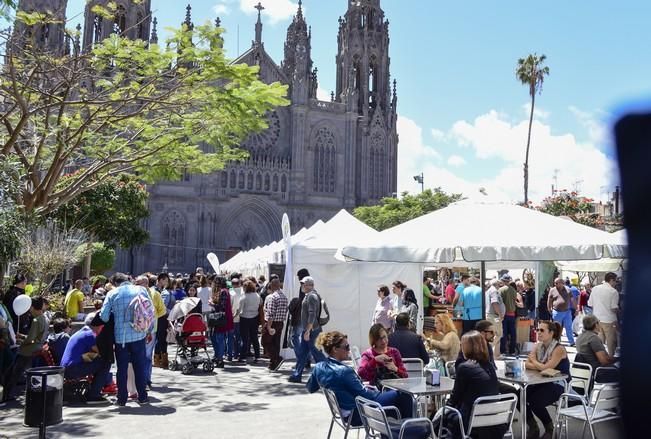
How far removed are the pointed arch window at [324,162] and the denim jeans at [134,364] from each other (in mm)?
41109

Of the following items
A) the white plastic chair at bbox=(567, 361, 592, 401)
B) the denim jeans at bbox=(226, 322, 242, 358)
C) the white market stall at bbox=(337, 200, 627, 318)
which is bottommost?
the denim jeans at bbox=(226, 322, 242, 358)

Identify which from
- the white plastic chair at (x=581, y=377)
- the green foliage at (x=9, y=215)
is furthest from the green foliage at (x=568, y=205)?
the green foliage at (x=9, y=215)

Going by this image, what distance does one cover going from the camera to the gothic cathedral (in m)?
45.0

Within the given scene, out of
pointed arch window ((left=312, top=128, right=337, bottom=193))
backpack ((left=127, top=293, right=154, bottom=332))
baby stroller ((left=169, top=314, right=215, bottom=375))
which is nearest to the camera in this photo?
backpack ((left=127, top=293, right=154, bottom=332))

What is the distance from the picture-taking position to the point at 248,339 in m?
13.4

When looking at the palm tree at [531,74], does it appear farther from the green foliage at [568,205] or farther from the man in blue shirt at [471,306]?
the man in blue shirt at [471,306]

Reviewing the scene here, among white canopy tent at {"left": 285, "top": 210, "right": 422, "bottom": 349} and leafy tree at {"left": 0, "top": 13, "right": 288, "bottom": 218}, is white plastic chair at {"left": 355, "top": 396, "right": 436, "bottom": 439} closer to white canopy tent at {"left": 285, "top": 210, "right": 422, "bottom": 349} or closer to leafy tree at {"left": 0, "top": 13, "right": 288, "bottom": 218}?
leafy tree at {"left": 0, "top": 13, "right": 288, "bottom": 218}

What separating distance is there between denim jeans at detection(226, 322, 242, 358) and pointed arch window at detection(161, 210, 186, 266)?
31535mm

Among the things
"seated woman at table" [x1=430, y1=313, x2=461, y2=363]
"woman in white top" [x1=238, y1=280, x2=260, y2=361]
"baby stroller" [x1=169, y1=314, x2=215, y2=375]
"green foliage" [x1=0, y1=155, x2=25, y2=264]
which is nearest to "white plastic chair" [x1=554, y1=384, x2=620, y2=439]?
"seated woman at table" [x1=430, y1=313, x2=461, y2=363]

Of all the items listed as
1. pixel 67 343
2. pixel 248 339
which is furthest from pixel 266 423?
pixel 248 339

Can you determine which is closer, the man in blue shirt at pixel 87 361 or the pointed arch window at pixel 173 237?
the man in blue shirt at pixel 87 361

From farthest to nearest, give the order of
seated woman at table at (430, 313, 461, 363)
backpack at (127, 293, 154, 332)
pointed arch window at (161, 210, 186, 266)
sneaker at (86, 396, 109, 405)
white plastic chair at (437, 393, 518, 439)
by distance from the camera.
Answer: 1. pointed arch window at (161, 210, 186, 266)
2. sneaker at (86, 396, 109, 405)
3. backpack at (127, 293, 154, 332)
4. seated woman at table at (430, 313, 461, 363)
5. white plastic chair at (437, 393, 518, 439)

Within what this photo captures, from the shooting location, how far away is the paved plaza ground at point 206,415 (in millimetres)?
7195

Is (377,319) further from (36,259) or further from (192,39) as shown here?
(36,259)
